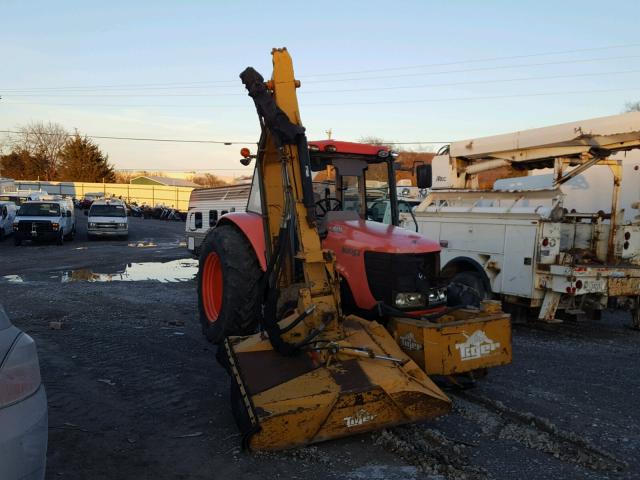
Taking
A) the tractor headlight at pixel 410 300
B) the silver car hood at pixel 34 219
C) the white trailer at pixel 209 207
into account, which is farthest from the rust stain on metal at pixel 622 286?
the silver car hood at pixel 34 219

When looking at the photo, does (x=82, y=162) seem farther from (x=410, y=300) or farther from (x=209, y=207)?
(x=410, y=300)

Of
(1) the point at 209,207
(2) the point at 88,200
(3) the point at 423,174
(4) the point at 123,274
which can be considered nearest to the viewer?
(3) the point at 423,174

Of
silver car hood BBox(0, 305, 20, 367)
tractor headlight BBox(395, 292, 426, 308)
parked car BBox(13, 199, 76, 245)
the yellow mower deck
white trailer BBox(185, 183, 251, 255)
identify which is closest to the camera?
silver car hood BBox(0, 305, 20, 367)

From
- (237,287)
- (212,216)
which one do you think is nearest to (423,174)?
(237,287)

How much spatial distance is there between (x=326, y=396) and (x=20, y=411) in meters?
1.88

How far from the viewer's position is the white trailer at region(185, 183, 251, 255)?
14.8 m

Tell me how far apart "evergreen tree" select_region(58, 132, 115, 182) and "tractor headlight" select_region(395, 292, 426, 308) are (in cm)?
7122

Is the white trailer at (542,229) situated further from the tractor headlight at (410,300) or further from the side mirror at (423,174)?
the tractor headlight at (410,300)

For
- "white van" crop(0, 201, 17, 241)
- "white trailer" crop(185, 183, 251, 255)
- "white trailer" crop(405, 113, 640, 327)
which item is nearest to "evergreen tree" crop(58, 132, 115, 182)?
"white van" crop(0, 201, 17, 241)

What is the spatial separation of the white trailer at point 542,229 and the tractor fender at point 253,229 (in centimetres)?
367

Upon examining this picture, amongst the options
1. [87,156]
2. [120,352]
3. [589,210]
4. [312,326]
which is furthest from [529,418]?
[87,156]

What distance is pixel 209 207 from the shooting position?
15602 mm

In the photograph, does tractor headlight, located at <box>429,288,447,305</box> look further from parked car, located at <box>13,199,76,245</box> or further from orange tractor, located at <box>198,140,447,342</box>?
parked car, located at <box>13,199,76,245</box>

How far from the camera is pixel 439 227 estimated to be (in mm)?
9664
